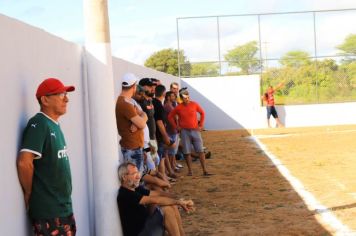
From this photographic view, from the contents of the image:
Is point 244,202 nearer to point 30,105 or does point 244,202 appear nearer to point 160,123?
point 160,123

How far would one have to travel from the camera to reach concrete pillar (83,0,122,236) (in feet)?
19.7

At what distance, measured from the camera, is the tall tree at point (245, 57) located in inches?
1104

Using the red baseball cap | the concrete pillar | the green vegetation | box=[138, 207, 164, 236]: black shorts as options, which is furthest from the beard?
the green vegetation

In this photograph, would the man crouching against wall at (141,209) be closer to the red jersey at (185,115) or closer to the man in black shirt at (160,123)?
the man in black shirt at (160,123)

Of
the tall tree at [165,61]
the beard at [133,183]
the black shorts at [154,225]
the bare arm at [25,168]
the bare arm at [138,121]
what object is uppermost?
the tall tree at [165,61]

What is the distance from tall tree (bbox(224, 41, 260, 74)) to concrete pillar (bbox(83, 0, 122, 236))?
72.8 feet

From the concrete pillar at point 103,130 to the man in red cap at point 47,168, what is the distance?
68.6 inches

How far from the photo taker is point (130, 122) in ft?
22.9

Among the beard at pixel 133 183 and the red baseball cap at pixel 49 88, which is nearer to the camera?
the red baseball cap at pixel 49 88

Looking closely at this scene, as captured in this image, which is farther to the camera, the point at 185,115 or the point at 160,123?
the point at 185,115

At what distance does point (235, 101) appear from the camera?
2616 centimetres

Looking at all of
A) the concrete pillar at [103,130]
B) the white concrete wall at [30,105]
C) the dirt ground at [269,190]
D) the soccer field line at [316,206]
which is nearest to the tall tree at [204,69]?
the dirt ground at [269,190]

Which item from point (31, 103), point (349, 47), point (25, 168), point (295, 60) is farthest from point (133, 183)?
point (349, 47)

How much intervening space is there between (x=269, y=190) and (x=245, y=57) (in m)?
20.1
